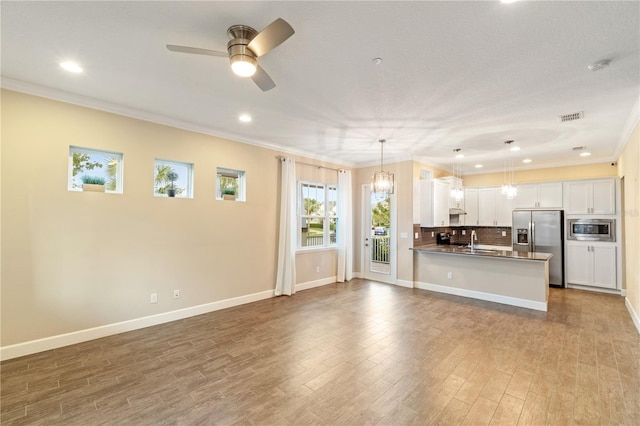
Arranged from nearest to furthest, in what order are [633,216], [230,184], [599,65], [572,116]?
[599,65]
[572,116]
[633,216]
[230,184]

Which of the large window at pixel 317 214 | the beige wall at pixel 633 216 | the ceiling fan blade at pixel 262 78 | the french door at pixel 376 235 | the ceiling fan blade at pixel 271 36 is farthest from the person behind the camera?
the french door at pixel 376 235

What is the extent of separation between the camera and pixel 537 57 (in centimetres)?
252

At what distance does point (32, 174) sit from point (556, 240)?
9.33m

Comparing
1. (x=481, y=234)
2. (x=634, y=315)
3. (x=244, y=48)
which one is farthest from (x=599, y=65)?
(x=481, y=234)

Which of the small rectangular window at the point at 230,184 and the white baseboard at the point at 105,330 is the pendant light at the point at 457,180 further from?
the white baseboard at the point at 105,330

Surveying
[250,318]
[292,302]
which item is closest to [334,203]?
[292,302]

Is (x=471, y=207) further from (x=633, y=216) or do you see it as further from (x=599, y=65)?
(x=599, y=65)

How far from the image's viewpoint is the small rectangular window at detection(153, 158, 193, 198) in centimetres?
425

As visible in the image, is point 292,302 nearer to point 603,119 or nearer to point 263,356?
point 263,356

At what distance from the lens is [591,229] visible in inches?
243

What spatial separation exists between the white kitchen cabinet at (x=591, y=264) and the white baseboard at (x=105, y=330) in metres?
7.11

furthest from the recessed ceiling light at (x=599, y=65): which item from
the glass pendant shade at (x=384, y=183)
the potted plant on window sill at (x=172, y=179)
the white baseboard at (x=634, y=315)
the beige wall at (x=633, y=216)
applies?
the potted plant on window sill at (x=172, y=179)

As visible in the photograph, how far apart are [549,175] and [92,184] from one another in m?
9.27

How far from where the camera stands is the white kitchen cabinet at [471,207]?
7.84 m
